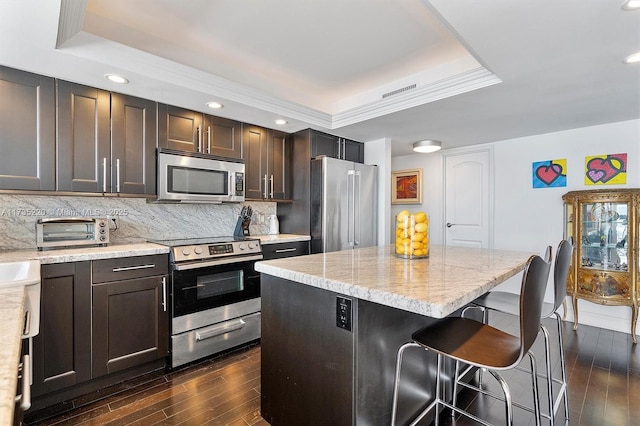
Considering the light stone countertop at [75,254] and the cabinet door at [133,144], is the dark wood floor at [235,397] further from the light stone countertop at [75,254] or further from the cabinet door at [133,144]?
the cabinet door at [133,144]

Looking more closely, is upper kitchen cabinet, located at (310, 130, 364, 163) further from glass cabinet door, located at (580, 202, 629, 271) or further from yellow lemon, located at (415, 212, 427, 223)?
glass cabinet door, located at (580, 202, 629, 271)

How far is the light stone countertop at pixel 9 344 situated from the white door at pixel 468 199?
4.73 metres

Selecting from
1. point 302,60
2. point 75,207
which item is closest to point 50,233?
point 75,207

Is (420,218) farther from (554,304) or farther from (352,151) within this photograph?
(352,151)

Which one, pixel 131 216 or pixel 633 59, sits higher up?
pixel 633 59

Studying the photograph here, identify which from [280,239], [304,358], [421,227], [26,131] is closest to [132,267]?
[26,131]

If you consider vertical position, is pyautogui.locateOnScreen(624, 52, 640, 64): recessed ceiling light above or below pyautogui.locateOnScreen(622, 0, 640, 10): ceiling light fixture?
above

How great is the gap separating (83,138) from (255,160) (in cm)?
154

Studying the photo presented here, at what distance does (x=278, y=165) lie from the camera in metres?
3.69

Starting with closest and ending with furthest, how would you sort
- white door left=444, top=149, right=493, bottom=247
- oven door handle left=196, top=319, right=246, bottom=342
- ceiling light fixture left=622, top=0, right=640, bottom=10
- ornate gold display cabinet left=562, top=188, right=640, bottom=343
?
1. ceiling light fixture left=622, top=0, right=640, bottom=10
2. oven door handle left=196, top=319, right=246, bottom=342
3. ornate gold display cabinet left=562, top=188, right=640, bottom=343
4. white door left=444, top=149, right=493, bottom=247

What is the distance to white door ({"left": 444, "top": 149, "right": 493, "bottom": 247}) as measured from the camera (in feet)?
14.3

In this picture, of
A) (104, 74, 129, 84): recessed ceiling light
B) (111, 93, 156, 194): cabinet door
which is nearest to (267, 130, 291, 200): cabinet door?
(111, 93, 156, 194): cabinet door

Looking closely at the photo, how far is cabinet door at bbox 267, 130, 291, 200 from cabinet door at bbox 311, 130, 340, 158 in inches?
14.1

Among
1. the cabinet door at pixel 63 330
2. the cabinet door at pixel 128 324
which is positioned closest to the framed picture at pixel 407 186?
the cabinet door at pixel 128 324
